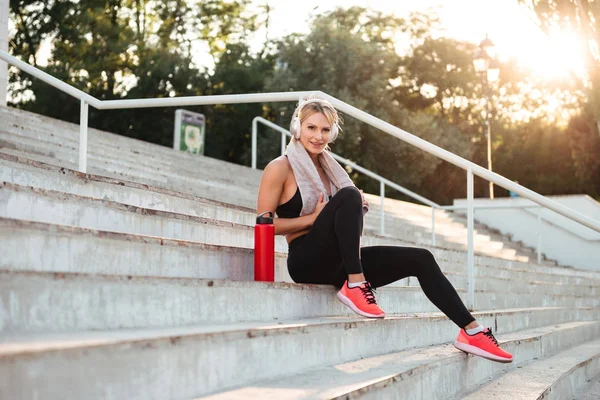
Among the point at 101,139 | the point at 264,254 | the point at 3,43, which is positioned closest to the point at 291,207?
the point at 264,254

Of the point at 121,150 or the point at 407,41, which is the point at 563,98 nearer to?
the point at 407,41

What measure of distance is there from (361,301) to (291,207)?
595mm

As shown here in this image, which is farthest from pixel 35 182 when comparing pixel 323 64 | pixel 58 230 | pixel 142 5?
pixel 142 5

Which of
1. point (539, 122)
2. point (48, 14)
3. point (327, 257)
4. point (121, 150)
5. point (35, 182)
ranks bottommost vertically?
point (327, 257)

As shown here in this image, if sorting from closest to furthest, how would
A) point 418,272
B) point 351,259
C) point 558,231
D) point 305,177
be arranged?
point 351,259
point 418,272
point 305,177
point 558,231

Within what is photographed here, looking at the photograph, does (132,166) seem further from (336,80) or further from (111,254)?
(336,80)

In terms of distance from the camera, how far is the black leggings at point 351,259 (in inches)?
131

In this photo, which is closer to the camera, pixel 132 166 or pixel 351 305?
pixel 351 305

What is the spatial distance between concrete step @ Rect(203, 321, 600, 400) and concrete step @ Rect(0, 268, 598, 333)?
1.11ft

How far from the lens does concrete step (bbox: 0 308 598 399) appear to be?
5.61 ft

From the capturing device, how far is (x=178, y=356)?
2.14 m

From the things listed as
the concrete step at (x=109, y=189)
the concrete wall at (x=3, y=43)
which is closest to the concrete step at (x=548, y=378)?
the concrete step at (x=109, y=189)

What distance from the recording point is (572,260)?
1281cm

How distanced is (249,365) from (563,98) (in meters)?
28.5
